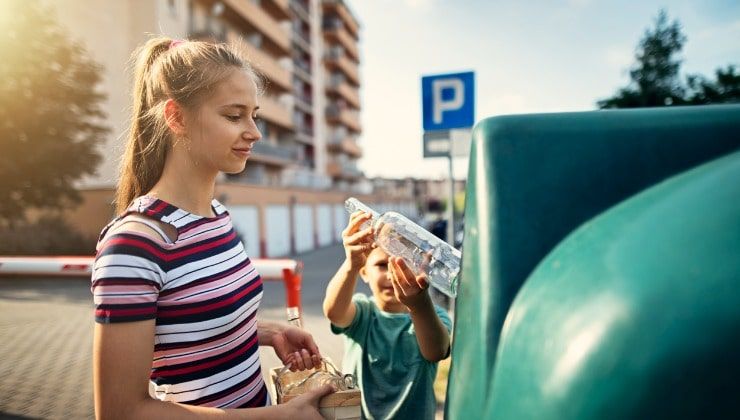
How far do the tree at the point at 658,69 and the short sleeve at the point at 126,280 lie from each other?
87.0ft

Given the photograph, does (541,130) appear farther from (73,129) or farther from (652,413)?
(73,129)

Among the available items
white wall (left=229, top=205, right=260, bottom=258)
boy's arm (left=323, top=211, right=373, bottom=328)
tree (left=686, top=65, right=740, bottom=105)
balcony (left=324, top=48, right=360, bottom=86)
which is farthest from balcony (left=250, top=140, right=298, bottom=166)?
boy's arm (left=323, top=211, right=373, bottom=328)

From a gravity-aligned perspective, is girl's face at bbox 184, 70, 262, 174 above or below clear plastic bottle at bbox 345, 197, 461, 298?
above

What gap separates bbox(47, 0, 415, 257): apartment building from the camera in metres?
19.7

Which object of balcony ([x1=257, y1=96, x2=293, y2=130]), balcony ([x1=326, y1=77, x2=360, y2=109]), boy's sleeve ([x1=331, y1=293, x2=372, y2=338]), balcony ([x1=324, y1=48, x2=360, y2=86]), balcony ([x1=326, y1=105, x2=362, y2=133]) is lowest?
boy's sleeve ([x1=331, y1=293, x2=372, y2=338])

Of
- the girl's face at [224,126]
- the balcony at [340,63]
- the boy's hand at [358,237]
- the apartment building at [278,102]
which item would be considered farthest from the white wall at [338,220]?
the girl's face at [224,126]

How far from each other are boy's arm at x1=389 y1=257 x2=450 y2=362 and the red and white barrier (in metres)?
1.36

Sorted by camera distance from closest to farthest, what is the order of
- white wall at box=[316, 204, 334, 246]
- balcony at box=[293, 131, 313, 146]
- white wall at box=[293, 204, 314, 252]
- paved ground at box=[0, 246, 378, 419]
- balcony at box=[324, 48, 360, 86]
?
paved ground at box=[0, 246, 378, 419] → white wall at box=[293, 204, 314, 252] → white wall at box=[316, 204, 334, 246] → balcony at box=[293, 131, 313, 146] → balcony at box=[324, 48, 360, 86]

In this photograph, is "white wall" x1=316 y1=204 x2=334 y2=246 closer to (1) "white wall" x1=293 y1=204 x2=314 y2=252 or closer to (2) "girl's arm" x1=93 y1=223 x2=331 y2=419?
(1) "white wall" x1=293 y1=204 x2=314 y2=252

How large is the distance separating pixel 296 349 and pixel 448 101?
12.8 feet

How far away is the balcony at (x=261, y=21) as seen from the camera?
27031 millimetres

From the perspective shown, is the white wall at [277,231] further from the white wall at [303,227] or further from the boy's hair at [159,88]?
the boy's hair at [159,88]

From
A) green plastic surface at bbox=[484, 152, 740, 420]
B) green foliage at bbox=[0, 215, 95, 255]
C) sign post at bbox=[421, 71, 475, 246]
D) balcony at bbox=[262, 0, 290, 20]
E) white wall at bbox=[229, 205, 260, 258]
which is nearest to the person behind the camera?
green plastic surface at bbox=[484, 152, 740, 420]

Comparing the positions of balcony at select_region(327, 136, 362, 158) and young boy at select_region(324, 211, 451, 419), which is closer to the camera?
young boy at select_region(324, 211, 451, 419)
